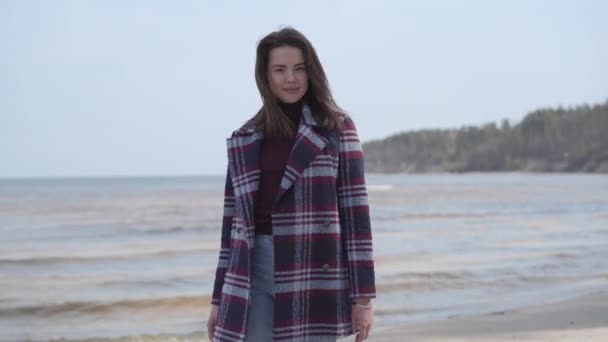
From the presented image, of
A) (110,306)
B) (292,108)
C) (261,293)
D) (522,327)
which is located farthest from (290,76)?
Result: (110,306)

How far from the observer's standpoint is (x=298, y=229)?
2.74m

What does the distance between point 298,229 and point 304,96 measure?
47cm

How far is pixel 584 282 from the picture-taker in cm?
1077

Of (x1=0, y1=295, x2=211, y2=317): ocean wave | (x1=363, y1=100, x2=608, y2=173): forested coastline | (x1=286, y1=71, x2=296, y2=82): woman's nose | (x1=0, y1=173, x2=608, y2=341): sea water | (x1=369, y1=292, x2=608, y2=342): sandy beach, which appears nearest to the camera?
(x1=286, y1=71, x2=296, y2=82): woman's nose

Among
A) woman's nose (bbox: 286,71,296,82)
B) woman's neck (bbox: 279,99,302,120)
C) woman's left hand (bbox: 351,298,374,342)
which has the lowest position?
woman's left hand (bbox: 351,298,374,342)

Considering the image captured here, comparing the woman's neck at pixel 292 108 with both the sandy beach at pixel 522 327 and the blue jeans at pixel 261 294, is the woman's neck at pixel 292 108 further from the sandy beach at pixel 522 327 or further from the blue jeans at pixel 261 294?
the sandy beach at pixel 522 327

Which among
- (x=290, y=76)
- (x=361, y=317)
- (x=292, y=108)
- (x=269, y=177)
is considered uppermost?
(x=290, y=76)

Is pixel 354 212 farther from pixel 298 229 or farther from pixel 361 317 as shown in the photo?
pixel 361 317

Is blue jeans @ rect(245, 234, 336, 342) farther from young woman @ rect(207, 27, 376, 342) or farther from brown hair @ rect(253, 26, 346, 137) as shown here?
brown hair @ rect(253, 26, 346, 137)

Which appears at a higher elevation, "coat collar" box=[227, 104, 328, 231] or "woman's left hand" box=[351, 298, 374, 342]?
"coat collar" box=[227, 104, 328, 231]

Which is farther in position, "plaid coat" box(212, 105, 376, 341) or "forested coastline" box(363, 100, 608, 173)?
"forested coastline" box(363, 100, 608, 173)

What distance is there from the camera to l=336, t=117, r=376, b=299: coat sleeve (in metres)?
2.76

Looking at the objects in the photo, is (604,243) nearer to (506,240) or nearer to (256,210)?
(506,240)

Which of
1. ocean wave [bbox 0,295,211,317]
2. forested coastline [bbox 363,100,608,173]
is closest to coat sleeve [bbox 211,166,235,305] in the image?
ocean wave [bbox 0,295,211,317]
